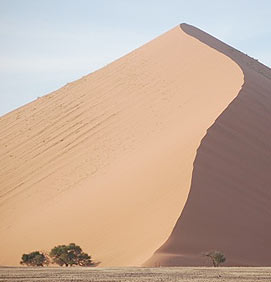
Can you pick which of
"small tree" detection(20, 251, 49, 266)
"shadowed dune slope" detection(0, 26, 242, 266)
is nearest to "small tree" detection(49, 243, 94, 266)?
"small tree" detection(20, 251, 49, 266)

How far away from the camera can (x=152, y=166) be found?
29.0m

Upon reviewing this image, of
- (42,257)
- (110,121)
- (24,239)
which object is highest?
(110,121)

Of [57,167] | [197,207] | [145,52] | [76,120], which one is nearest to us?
[197,207]

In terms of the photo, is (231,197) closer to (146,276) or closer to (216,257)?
(216,257)

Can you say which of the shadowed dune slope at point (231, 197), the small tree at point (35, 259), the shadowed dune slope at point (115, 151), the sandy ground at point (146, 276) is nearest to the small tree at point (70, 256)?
the small tree at point (35, 259)

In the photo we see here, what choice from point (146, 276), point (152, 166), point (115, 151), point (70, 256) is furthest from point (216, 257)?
point (115, 151)

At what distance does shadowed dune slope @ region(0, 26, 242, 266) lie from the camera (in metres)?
26.5

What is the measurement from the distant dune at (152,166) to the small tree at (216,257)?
33 cm

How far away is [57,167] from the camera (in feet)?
116

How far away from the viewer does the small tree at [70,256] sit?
2472 cm

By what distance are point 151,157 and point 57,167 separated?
6.48m

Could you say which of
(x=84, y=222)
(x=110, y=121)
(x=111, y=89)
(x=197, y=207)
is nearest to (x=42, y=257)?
→ (x=84, y=222)

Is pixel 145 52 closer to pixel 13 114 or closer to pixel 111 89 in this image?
pixel 111 89

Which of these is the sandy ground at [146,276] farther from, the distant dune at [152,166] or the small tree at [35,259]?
the small tree at [35,259]
